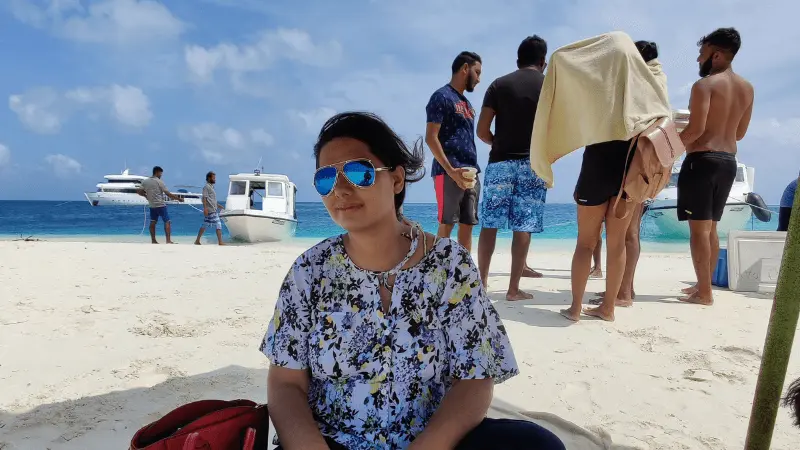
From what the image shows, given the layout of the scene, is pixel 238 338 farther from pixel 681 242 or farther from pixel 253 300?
pixel 681 242

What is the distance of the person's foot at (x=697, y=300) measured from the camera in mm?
4367

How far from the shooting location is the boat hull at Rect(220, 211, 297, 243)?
49.7ft

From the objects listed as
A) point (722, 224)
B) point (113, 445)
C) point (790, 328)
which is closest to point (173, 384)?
point (113, 445)

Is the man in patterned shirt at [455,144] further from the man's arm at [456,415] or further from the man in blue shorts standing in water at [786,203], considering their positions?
the man in blue shorts standing in water at [786,203]

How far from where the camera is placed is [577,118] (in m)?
3.41

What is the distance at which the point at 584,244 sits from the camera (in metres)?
3.62

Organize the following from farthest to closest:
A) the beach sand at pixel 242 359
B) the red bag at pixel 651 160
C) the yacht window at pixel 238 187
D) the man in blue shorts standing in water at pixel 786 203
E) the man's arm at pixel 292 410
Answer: the yacht window at pixel 238 187, the man in blue shorts standing in water at pixel 786 203, the red bag at pixel 651 160, the beach sand at pixel 242 359, the man's arm at pixel 292 410

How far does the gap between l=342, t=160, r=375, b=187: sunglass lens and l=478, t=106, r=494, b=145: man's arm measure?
315cm

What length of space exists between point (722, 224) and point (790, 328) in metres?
17.8

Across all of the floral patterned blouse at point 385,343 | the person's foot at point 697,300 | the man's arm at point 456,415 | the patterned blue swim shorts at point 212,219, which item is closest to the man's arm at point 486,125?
the person's foot at point 697,300

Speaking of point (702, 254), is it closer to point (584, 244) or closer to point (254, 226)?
point (584, 244)

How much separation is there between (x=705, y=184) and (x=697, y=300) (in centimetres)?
110

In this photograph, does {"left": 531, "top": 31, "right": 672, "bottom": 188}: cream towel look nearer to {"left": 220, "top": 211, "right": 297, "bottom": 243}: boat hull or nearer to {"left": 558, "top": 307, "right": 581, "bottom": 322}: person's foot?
{"left": 558, "top": 307, "right": 581, "bottom": 322}: person's foot

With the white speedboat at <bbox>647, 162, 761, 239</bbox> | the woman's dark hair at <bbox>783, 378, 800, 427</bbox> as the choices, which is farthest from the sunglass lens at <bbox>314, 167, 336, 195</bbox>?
the white speedboat at <bbox>647, 162, 761, 239</bbox>
